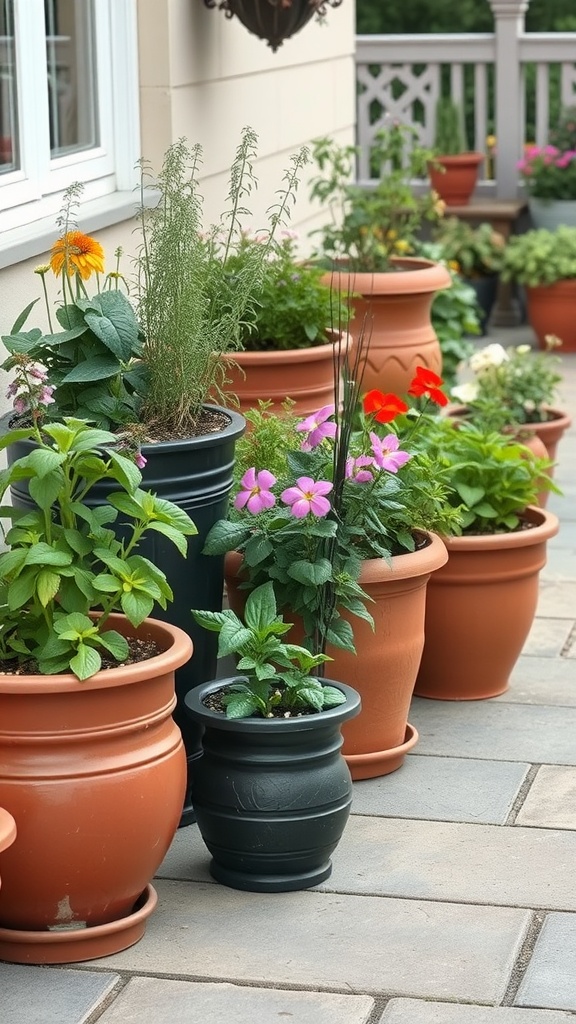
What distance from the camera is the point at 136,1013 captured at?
2590 mm

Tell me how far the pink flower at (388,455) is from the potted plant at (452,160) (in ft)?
21.3

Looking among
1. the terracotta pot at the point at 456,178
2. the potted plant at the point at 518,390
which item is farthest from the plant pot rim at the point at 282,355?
the terracotta pot at the point at 456,178

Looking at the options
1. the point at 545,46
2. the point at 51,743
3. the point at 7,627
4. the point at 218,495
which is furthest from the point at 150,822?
the point at 545,46

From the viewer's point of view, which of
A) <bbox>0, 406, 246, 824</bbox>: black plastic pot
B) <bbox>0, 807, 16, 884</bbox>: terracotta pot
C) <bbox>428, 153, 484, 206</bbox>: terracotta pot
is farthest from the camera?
<bbox>428, 153, 484, 206</bbox>: terracotta pot

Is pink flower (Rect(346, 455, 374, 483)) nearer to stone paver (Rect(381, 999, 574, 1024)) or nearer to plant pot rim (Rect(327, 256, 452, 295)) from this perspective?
stone paver (Rect(381, 999, 574, 1024))

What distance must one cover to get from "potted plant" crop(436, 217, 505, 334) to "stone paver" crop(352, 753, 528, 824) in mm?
5459

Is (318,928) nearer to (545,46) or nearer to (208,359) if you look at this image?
(208,359)

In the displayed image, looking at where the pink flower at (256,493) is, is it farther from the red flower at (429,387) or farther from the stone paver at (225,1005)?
the stone paver at (225,1005)

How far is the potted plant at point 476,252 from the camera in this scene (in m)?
8.91

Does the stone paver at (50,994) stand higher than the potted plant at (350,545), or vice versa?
the potted plant at (350,545)

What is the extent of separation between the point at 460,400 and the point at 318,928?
2.86 m

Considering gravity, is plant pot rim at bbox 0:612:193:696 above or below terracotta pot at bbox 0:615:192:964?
above

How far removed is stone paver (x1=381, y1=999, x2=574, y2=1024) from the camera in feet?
8.39

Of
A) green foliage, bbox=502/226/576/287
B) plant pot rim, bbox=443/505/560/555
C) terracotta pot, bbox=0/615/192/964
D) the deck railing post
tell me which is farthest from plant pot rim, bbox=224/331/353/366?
the deck railing post
